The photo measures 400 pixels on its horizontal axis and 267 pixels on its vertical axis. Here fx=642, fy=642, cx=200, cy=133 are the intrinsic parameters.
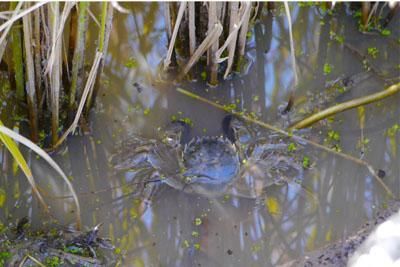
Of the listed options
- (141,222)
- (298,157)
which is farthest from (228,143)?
(141,222)

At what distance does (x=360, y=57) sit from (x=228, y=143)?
0.64 metres

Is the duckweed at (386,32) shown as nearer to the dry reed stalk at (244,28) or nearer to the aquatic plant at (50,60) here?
the dry reed stalk at (244,28)

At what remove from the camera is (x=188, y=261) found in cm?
196

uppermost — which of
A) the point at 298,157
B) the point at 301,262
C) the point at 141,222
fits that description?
the point at 298,157

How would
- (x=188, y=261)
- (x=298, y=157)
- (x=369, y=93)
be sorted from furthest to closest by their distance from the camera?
(x=369, y=93)
(x=298, y=157)
(x=188, y=261)

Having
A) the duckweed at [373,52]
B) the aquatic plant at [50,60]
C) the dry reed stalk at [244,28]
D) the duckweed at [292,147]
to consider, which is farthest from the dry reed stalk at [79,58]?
the duckweed at [373,52]

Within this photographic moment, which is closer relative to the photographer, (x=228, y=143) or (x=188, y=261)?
(x=188, y=261)

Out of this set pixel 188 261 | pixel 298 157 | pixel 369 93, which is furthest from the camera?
pixel 369 93

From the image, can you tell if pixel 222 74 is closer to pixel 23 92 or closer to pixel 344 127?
pixel 344 127

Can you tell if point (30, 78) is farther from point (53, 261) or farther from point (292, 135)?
point (292, 135)

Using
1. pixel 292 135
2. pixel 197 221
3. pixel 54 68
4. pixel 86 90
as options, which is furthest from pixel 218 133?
pixel 54 68

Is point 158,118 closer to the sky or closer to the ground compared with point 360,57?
A: closer to the ground

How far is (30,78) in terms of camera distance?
191 centimetres

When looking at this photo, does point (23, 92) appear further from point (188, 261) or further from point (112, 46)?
point (188, 261)
